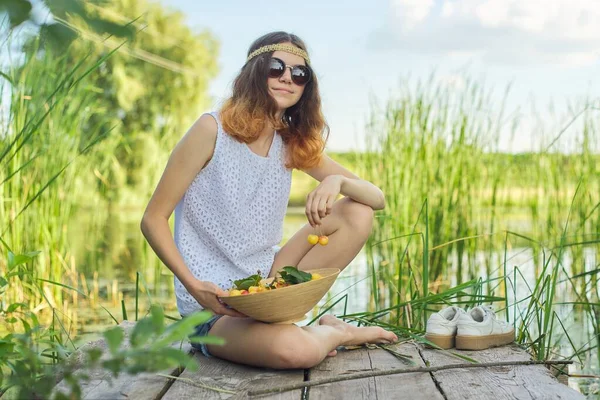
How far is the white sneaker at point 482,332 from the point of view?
7.06 ft

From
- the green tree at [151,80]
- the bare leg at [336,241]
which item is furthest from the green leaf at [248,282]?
the green tree at [151,80]

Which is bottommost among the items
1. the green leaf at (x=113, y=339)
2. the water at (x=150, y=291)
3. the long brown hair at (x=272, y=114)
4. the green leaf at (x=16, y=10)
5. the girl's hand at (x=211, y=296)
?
the water at (x=150, y=291)

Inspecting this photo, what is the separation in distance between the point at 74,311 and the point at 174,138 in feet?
5.91

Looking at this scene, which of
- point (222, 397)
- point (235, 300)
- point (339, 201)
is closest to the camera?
point (222, 397)

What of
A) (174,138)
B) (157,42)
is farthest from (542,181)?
(157,42)

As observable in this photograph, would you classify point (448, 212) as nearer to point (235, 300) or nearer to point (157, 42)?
point (235, 300)

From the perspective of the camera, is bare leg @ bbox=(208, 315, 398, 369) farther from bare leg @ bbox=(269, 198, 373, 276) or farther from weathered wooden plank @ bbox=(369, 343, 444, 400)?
bare leg @ bbox=(269, 198, 373, 276)

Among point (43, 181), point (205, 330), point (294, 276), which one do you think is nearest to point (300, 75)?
point (294, 276)

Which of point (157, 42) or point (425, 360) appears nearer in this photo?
point (425, 360)

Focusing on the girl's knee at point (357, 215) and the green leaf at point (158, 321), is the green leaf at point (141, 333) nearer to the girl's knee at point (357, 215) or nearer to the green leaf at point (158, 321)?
the green leaf at point (158, 321)

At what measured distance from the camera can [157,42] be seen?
19.7 m

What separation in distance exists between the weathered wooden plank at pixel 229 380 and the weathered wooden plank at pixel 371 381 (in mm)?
70

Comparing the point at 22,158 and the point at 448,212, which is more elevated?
the point at 22,158

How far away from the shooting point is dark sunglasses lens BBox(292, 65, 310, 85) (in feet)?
7.73
